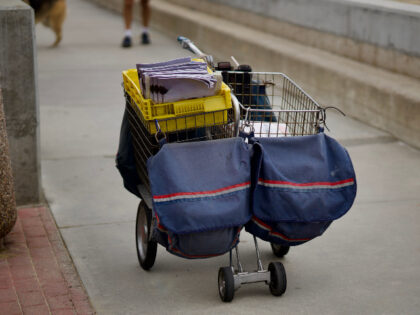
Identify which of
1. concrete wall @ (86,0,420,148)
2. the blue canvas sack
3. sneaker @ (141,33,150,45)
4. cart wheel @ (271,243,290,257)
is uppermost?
the blue canvas sack

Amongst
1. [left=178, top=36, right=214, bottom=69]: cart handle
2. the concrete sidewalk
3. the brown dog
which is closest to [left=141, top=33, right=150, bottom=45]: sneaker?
the brown dog

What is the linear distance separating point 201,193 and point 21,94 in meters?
2.35

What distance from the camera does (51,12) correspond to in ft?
39.7

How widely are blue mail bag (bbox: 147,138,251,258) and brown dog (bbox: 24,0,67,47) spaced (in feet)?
28.5

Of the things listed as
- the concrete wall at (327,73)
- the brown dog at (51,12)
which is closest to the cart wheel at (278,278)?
the concrete wall at (327,73)

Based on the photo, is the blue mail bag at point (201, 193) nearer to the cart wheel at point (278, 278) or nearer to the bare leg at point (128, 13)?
the cart wheel at point (278, 278)

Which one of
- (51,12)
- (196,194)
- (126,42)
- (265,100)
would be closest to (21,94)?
(265,100)

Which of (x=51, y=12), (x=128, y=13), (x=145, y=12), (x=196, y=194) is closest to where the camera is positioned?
(x=196, y=194)

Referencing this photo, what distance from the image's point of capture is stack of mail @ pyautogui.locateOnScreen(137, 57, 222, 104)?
146 inches

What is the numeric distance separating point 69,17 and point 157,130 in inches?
526

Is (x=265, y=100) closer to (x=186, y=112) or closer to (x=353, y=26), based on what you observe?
(x=186, y=112)

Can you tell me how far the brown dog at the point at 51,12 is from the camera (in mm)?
11758

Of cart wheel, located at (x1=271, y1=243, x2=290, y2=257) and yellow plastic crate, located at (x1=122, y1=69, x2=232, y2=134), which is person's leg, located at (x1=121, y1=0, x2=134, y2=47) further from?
yellow plastic crate, located at (x1=122, y1=69, x2=232, y2=134)

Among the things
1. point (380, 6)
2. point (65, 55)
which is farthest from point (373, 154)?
point (65, 55)
